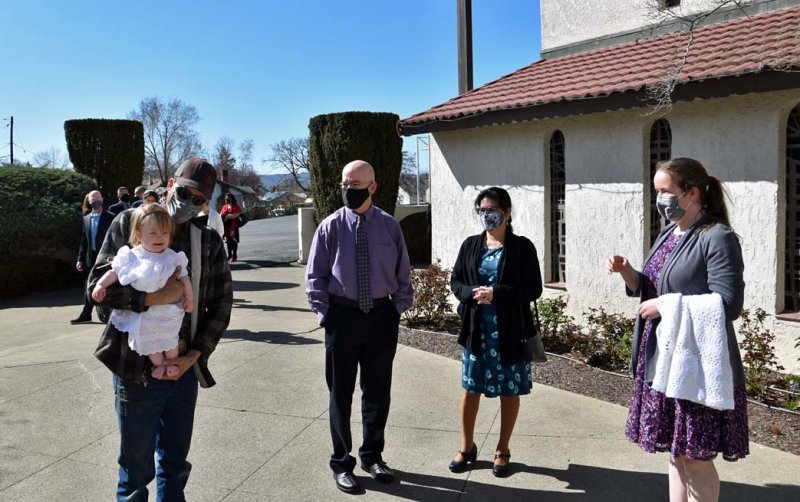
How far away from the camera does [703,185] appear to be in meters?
3.12

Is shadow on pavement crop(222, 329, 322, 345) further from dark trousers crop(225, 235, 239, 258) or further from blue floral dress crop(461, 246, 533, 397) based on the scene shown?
dark trousers crop(225, 235, 239, 258)

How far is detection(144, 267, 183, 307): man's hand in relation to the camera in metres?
2.91

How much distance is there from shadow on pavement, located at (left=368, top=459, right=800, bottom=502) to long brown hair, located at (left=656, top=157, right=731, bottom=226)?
1.74m

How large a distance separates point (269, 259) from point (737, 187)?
13563mm

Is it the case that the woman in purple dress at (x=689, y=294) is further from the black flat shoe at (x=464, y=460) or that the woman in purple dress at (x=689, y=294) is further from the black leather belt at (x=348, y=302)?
the black leather belt at (x=348, y=302)

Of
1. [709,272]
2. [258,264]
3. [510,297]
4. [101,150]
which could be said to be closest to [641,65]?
[510,297]

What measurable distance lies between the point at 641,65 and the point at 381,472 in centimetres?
582

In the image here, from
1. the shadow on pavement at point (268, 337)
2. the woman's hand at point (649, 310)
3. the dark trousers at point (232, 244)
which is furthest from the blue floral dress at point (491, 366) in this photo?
the dark trousers at point (232, 244)

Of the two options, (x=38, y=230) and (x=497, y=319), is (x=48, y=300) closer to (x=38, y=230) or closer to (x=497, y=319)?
(x=38, y=230)

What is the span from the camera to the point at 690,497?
312 cm

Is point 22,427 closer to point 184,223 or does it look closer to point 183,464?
point 183,464

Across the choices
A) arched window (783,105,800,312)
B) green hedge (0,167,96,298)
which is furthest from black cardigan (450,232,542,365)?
green hedge (0,167,96,298)

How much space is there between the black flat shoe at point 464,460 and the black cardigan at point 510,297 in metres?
0.67

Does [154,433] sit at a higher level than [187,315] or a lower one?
lower
